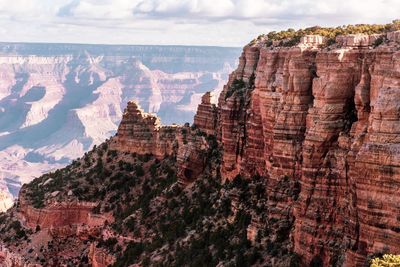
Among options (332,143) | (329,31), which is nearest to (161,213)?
(329,31)

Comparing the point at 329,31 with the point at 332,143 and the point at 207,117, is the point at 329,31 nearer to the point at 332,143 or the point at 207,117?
the point at 332,143

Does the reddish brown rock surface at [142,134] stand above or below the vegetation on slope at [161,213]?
above

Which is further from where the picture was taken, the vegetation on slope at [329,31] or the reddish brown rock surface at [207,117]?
the reddish brown rock surface at [207,117]

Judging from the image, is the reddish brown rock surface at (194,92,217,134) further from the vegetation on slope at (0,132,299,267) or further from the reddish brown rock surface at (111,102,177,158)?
the reddish brown rock surface at (111,102,177,158)

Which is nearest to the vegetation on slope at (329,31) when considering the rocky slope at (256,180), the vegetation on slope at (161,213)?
the rocky slope at (256,180)

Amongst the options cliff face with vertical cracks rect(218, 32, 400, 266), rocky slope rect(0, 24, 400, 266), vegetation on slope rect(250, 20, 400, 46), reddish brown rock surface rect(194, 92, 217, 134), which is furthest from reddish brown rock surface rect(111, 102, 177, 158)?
cliff face with vertical cracks rect(218, 32, 400, 266)

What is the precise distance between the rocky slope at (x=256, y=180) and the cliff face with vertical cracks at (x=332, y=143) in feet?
0.26

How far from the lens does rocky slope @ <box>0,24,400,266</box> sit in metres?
45.9

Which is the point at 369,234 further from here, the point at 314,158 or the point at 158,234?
the point at 158,234

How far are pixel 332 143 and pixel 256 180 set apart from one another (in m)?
13.2

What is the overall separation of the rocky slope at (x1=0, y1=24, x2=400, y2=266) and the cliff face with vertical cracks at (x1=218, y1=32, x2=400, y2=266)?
8cm

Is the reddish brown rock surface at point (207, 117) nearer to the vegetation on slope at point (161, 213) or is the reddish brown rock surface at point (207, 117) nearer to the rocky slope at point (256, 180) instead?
the rocky slope at point (256, 180)

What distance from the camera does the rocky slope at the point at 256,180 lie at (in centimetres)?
4588

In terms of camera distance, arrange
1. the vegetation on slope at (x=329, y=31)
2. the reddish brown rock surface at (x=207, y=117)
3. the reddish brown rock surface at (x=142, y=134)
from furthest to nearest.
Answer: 1. the reddish brown rock surface at (x=142, y=134)
2. the reddish brown rock surface at (x=207, y=117)
3. the vegetation on slope at (x=329, y=31)
